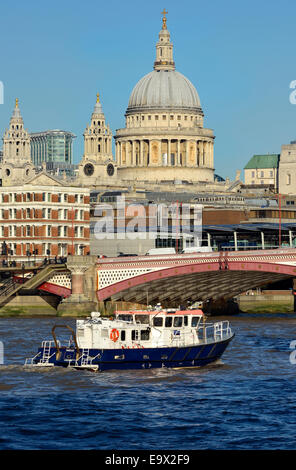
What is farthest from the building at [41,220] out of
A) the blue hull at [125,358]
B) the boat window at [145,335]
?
the blue hull at [125,358]

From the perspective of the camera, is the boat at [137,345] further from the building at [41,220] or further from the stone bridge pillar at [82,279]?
the building at [41,220]

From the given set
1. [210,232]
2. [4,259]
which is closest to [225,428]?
[4,259]

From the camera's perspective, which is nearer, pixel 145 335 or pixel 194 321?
pixel 145 335

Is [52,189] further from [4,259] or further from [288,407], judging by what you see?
[288,407]

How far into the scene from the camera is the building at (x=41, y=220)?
138 metres

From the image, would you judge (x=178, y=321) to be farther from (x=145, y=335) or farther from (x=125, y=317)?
(x=125, y=317)

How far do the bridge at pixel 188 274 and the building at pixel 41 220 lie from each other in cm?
1578

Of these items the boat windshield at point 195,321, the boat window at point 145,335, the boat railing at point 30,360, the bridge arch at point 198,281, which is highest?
the bridge arch at point 198,281

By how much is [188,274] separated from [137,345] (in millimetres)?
40876

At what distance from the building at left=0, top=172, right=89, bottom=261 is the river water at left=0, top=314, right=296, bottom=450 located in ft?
168

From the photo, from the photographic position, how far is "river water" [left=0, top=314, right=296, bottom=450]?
57594mm

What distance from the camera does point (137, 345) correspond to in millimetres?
78000

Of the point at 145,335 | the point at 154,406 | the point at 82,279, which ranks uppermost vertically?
the point at 82,279

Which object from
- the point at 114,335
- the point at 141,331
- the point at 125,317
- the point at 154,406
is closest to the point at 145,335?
the point at 141,331
